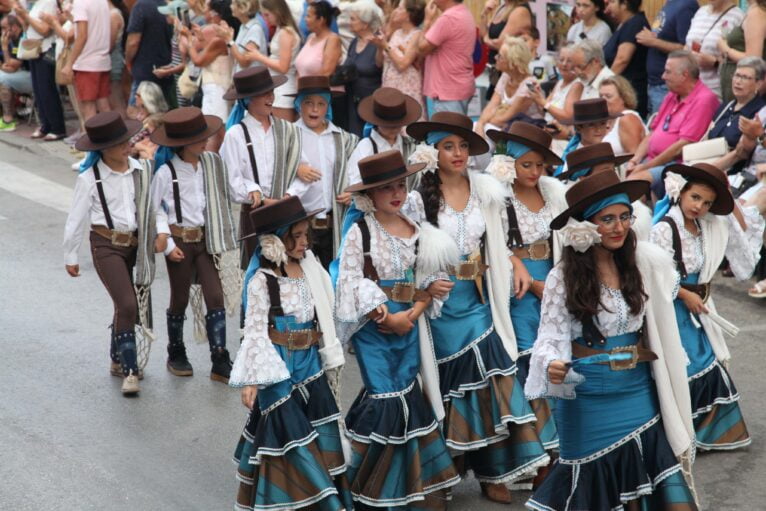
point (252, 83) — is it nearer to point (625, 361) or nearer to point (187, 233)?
point (187, 233)

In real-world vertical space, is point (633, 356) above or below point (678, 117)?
above

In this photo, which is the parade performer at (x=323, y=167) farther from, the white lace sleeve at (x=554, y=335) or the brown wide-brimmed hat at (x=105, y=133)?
the white lace sleeve at (x=554, y=335)

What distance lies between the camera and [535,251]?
798cm

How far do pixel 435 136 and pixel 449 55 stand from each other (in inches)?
229

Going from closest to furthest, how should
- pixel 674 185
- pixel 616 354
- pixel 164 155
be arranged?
pixel 616 354 < pixel 674 185 < pixel 164 155

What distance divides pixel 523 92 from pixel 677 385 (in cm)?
653

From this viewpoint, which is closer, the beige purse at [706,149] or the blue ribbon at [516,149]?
the blue ribbon at [516,149]

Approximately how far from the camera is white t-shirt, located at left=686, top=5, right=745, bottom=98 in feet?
39.6

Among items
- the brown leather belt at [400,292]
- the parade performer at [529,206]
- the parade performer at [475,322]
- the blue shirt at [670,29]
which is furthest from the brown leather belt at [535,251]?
the blue shirt at [670,29]

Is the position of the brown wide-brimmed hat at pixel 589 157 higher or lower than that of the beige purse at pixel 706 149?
higher

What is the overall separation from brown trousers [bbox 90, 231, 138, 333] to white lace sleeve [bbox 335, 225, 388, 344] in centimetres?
254

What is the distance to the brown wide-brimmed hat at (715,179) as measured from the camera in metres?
7.46

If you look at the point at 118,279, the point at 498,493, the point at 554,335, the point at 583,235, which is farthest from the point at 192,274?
the point at 583,235

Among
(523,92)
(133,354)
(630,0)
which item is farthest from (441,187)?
(630,0)
